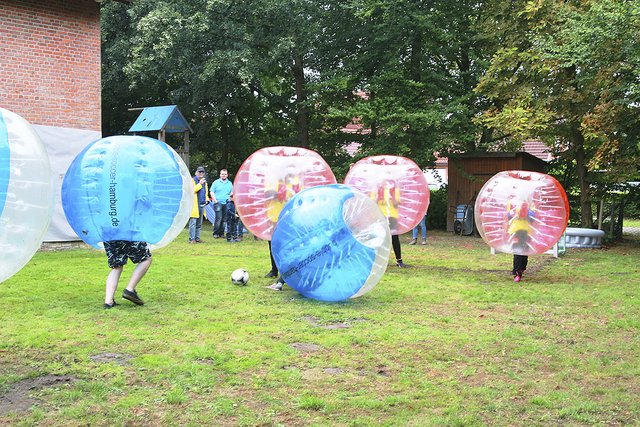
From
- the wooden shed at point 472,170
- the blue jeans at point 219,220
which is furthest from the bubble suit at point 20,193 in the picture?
the wooden shed at point 472,170

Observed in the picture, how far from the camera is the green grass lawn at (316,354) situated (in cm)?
462

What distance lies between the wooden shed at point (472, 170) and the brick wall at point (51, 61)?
1213 cm

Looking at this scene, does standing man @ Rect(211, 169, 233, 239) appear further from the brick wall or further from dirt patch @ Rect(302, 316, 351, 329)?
dirt patch @ Rect(302, 316, 351, 329)

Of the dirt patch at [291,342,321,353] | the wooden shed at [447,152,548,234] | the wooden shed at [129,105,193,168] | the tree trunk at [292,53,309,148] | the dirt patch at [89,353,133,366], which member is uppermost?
the tree trunk at [292,53,309,148]

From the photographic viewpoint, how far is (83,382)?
16.7ft

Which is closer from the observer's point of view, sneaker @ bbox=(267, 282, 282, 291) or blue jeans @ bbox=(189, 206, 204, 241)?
sneaker @ bbox=(267, 282, 282, 291)

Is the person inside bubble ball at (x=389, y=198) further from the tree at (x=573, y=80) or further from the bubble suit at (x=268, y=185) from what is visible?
the tree at (x=573, y=80)

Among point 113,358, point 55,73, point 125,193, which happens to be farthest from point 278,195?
point 55,73

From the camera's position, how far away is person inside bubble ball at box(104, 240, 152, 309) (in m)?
7.75

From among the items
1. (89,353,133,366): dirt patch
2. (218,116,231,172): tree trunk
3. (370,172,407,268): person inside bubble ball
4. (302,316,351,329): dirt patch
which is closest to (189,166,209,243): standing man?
(370,172,407,268): person inside bubble ball

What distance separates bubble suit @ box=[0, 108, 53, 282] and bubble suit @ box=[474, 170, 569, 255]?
7.21 m

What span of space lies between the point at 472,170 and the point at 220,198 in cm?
913

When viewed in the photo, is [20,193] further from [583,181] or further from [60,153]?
[583,181]

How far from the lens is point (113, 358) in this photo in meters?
5.80
